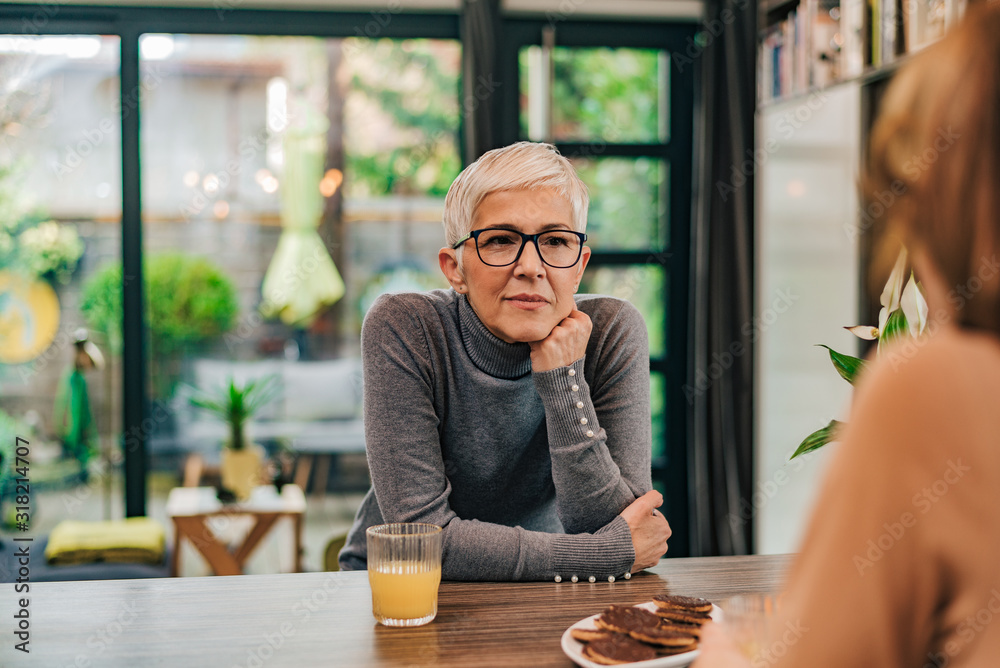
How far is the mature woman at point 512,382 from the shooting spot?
1.33m

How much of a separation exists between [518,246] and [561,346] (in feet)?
0.63

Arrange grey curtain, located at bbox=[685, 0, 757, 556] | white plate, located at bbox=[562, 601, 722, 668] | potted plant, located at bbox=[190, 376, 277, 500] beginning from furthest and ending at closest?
grey curtain, located at bbox=[685, 0, 757, 556]
potted plant, located at bbox=[190, 376, 277, 500]
white plate, located at bbox=[562, 601, 722, 668]

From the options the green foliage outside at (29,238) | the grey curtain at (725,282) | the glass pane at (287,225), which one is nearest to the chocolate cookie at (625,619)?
the grey curtain at (725,282)

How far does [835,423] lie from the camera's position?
1.11 m

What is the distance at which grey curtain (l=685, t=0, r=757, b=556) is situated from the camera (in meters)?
3.39

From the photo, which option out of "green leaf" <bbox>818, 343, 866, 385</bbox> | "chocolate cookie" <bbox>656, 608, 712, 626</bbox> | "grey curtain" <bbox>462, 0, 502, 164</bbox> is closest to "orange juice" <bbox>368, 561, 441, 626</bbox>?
"chocolate cookie" <bbox>656, 608, 712, 626</bbox>

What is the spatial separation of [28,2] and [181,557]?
2283 millimetres

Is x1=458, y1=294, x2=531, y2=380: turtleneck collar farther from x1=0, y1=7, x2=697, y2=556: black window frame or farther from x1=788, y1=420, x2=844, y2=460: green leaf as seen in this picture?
x1=0, y1=7, x2=697, y2=556: black window frame

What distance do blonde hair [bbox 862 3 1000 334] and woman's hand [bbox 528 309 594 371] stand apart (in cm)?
89

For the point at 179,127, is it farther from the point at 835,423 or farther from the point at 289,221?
the point at 835,423

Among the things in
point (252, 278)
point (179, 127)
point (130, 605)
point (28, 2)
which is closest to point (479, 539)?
point (130, 605)

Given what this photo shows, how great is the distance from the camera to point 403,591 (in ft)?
3.24

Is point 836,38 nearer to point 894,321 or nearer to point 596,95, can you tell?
point 596,95

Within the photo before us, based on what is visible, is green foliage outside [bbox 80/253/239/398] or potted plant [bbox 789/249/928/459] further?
green foliage outside [bbox 80/253/239/398]
